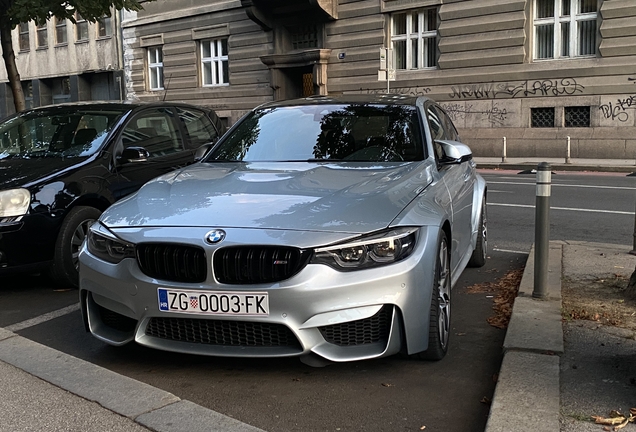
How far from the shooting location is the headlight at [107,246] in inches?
145

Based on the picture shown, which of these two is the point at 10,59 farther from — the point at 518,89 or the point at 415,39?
the point at 415,39

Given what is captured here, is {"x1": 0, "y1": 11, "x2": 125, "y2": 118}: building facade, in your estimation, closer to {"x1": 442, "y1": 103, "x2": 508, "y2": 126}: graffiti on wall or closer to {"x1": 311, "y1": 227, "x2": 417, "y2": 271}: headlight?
{"x1": 442, "y1": 103, "x2": 508, "y2": 126}: graffiti on wall

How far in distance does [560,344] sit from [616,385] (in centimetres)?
50

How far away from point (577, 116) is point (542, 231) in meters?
17.5

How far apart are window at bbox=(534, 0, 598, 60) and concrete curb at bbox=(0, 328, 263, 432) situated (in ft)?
65.6

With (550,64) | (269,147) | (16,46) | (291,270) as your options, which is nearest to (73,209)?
(269,147)

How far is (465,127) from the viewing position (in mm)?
22953

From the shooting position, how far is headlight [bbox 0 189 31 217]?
17.6 feet

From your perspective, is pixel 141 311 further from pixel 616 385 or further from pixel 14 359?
pixel 616 385

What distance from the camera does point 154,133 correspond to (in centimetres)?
700

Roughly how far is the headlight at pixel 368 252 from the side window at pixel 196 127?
14.1ft

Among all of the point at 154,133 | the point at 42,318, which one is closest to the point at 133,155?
the point at 154,133

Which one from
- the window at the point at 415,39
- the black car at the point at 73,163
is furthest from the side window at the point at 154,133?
the window at the point at 415,39

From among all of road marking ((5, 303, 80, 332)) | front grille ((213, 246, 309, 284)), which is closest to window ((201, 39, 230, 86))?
road marking ((5, 303, 80, 332))
